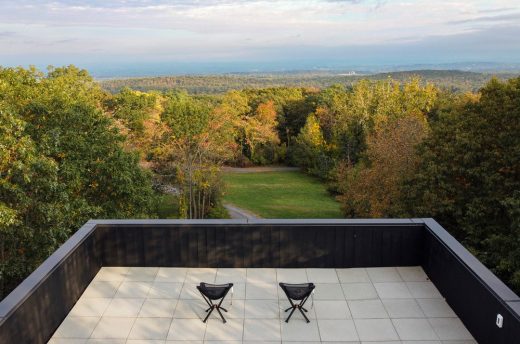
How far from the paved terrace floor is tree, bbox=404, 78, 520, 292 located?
Result: 7938 mm

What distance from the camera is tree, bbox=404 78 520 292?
14016 mm

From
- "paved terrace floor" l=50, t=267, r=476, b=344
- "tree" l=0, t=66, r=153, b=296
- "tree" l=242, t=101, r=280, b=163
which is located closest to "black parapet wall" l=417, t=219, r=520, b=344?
"paved terrace floor" l=50, t=267, r=476, b=344

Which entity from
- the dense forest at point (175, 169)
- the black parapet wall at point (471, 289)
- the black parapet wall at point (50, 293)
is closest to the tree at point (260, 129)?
the dense forest at point (175, 169)

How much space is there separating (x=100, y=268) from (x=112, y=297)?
1064 millimetres

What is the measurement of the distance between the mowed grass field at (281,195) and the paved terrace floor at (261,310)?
73.0ft

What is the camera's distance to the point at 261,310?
628cm

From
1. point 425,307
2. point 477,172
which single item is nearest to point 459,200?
point 477,172

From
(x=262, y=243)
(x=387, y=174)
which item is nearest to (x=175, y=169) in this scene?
(x=387, y=174)

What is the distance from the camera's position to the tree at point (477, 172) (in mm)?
14016

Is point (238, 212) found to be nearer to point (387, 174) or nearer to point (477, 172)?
point (387, 174)

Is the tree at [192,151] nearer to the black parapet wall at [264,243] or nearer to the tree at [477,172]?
the tree at [477,172]

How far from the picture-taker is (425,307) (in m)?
6.32

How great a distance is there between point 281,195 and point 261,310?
99.9 feet

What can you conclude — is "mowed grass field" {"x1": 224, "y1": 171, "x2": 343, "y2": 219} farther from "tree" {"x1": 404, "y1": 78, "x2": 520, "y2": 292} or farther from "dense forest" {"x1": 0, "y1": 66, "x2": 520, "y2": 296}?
"tree" {"x1": 404, "y1": 78, "x2": 520, "y2": 292}
